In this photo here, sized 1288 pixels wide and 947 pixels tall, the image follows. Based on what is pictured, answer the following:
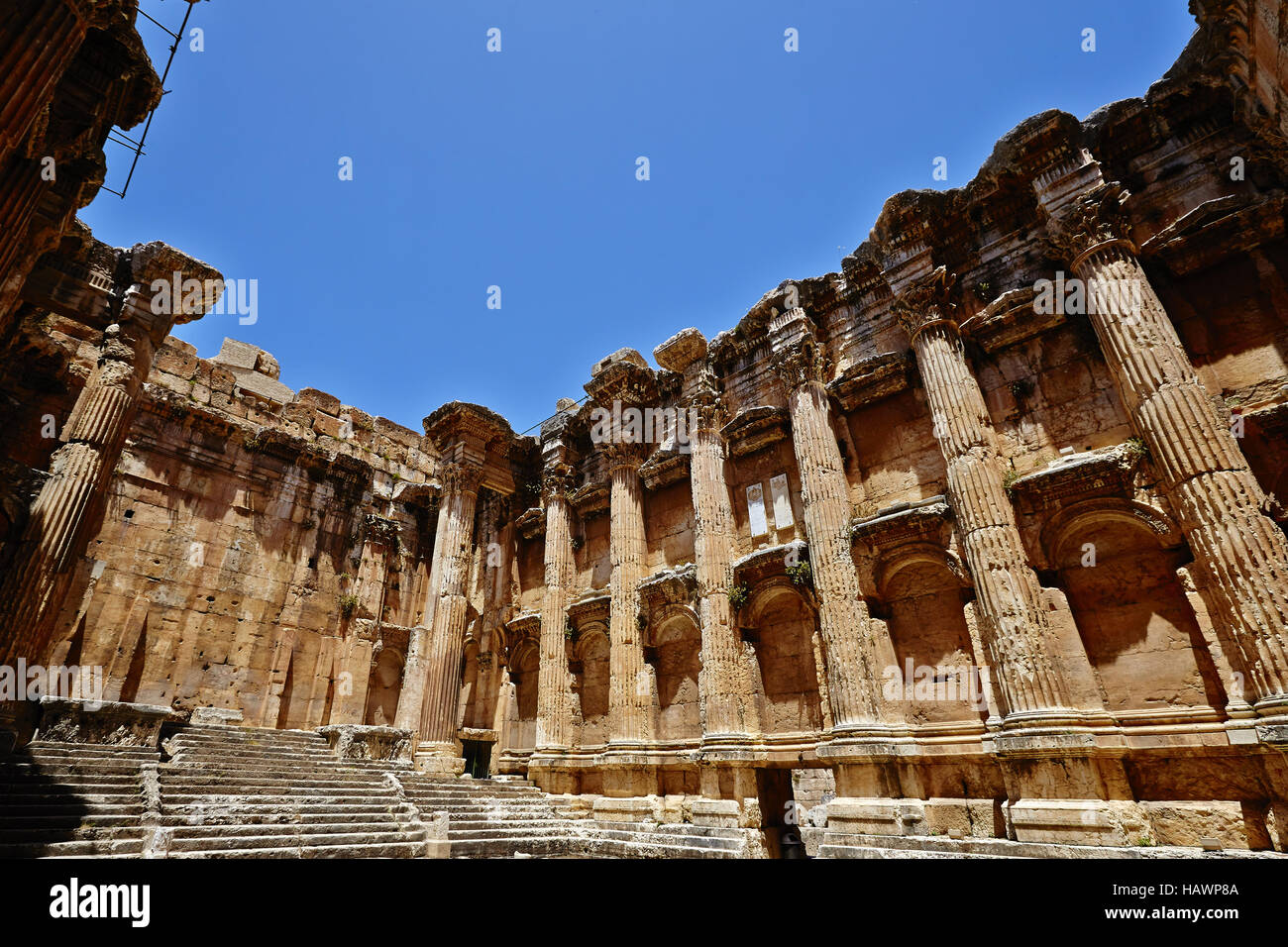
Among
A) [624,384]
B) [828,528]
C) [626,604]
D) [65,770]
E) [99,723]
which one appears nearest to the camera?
[65,770]

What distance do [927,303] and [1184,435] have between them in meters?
5.04

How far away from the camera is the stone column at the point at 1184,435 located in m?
8.05

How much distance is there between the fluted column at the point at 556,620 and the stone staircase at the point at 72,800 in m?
8.03

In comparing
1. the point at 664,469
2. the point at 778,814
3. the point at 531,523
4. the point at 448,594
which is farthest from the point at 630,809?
the point at 531,523

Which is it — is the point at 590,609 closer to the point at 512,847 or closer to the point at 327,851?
the point at 512,847

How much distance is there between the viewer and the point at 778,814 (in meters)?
12.7

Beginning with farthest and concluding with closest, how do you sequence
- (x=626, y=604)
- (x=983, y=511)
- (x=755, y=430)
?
(x=626, y=604) → (x=755, y=430) → (x=983, y=511)

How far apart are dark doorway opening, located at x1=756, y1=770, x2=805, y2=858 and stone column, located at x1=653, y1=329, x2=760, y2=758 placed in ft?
3.26

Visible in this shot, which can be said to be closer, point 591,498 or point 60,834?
point 60,834

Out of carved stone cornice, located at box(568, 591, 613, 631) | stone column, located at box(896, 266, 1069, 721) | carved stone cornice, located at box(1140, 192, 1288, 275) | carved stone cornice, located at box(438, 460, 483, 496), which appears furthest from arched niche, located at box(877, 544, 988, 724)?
carved stone cornice, located at box(438, 460, 483, 496)

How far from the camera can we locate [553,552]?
58.7ft

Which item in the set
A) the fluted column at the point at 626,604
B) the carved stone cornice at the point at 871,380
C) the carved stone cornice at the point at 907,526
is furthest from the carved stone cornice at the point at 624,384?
the carved stone cornice at the point at 907,526

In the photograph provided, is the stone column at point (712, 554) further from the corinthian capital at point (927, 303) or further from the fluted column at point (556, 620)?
the corinthian capital at point (927, 303)
